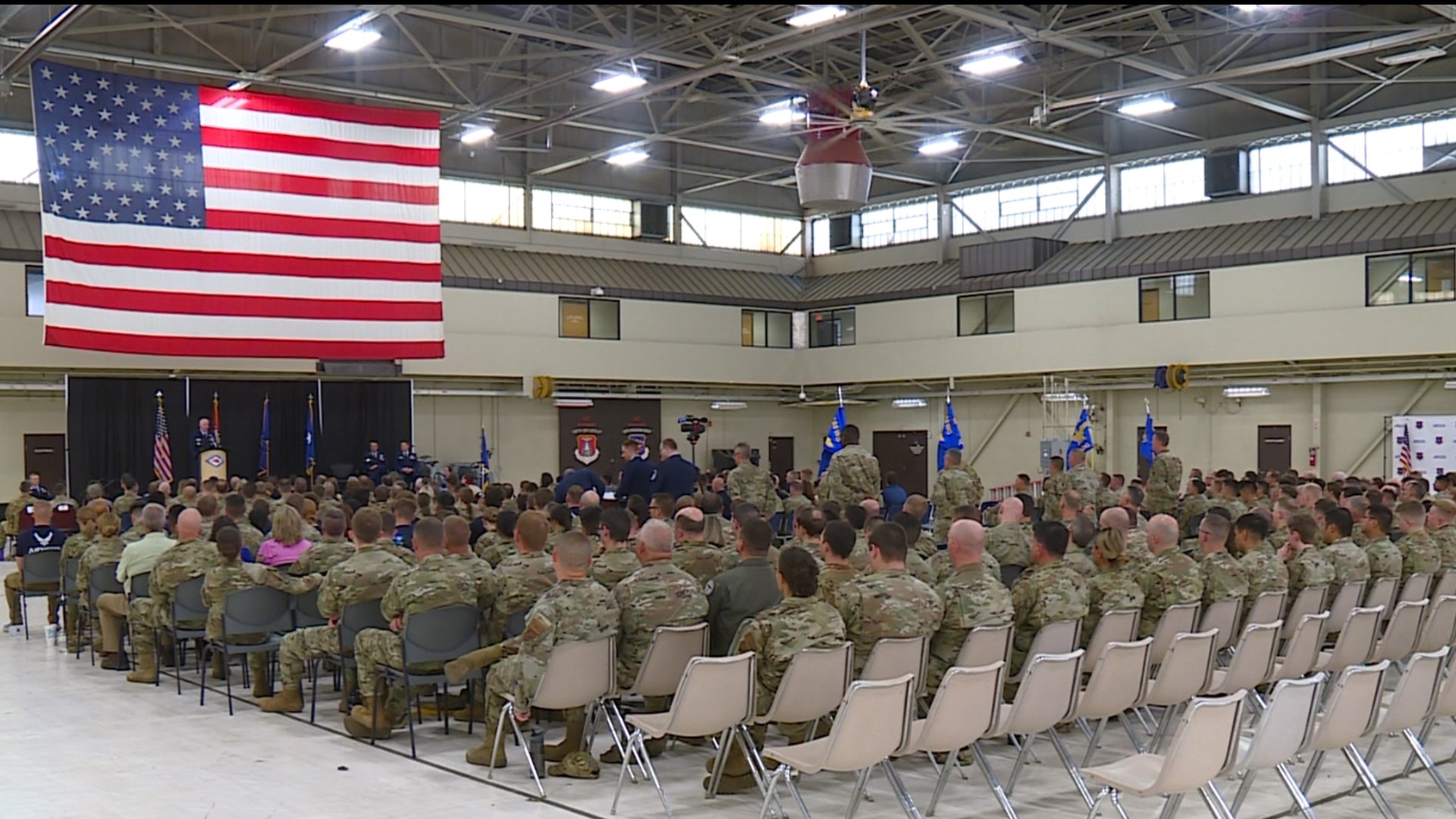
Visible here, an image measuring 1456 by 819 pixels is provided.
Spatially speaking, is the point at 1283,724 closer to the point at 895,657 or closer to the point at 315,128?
the point at 895,657

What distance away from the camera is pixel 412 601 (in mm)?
7250

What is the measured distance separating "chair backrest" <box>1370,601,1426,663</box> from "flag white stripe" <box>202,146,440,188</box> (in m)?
12.7

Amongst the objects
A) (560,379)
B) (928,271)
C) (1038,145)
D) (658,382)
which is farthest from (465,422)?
(1038,145)

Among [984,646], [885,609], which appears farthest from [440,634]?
[984,646]

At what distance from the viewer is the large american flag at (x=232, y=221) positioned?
1445cm

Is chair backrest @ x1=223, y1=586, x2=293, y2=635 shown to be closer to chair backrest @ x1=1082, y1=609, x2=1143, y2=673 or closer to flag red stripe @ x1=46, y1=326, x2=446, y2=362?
chair backrest @ x1=1082, y1=609, x2=1143, y2=673

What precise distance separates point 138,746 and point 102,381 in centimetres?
1552

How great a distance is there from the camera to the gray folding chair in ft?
23.5

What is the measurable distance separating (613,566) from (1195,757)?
12.5 feet

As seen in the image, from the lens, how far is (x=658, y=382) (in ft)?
90.3

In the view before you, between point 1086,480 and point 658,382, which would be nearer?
point 1086,480

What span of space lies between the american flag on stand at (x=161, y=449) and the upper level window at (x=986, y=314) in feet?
50.0

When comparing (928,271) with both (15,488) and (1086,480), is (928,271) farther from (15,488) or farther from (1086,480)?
(15,488)

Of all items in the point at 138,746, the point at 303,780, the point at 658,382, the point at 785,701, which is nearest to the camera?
the point at 785,701
